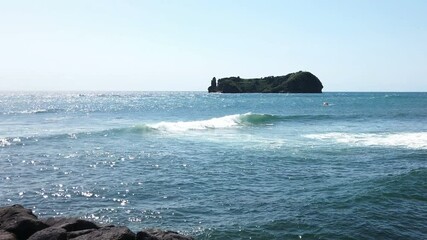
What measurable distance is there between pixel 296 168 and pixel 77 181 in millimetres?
11172

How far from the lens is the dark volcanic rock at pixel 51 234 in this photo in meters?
10.4

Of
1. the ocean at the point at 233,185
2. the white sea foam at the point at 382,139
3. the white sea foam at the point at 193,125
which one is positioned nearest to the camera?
the ocean at the point at 233,185

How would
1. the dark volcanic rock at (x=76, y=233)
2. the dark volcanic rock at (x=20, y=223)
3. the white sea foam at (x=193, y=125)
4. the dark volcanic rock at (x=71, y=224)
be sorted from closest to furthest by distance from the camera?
the dark volcanic rock at (x=76, y=233)
the dark volcanic rock at (x=20, y=223)
the dark volcanic rock at (x=71, y=224)
the white sea foam at (x=193, y=125)

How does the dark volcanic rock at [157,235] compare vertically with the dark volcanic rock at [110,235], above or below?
below

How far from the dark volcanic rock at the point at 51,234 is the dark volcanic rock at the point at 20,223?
85 cm

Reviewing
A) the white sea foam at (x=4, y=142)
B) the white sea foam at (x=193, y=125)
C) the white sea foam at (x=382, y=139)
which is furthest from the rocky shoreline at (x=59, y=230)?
the white sea foam at (x=193, y=125)

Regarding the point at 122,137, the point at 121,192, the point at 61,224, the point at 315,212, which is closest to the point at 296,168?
the point at 315,212

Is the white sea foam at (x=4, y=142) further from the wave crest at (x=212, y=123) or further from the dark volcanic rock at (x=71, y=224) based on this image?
the dark volcanic rock at (x=71, y=224)

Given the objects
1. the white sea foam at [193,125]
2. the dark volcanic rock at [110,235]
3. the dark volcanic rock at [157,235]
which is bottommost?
the white sea foam at [193,125]

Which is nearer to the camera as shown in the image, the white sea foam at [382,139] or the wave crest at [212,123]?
the white sea foam at [382,139]

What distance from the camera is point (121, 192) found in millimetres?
18000

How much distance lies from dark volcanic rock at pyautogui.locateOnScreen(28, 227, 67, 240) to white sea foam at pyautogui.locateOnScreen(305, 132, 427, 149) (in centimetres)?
2552

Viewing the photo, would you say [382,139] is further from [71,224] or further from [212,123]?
[71,224]

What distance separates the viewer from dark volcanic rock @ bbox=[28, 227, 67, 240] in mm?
10414
